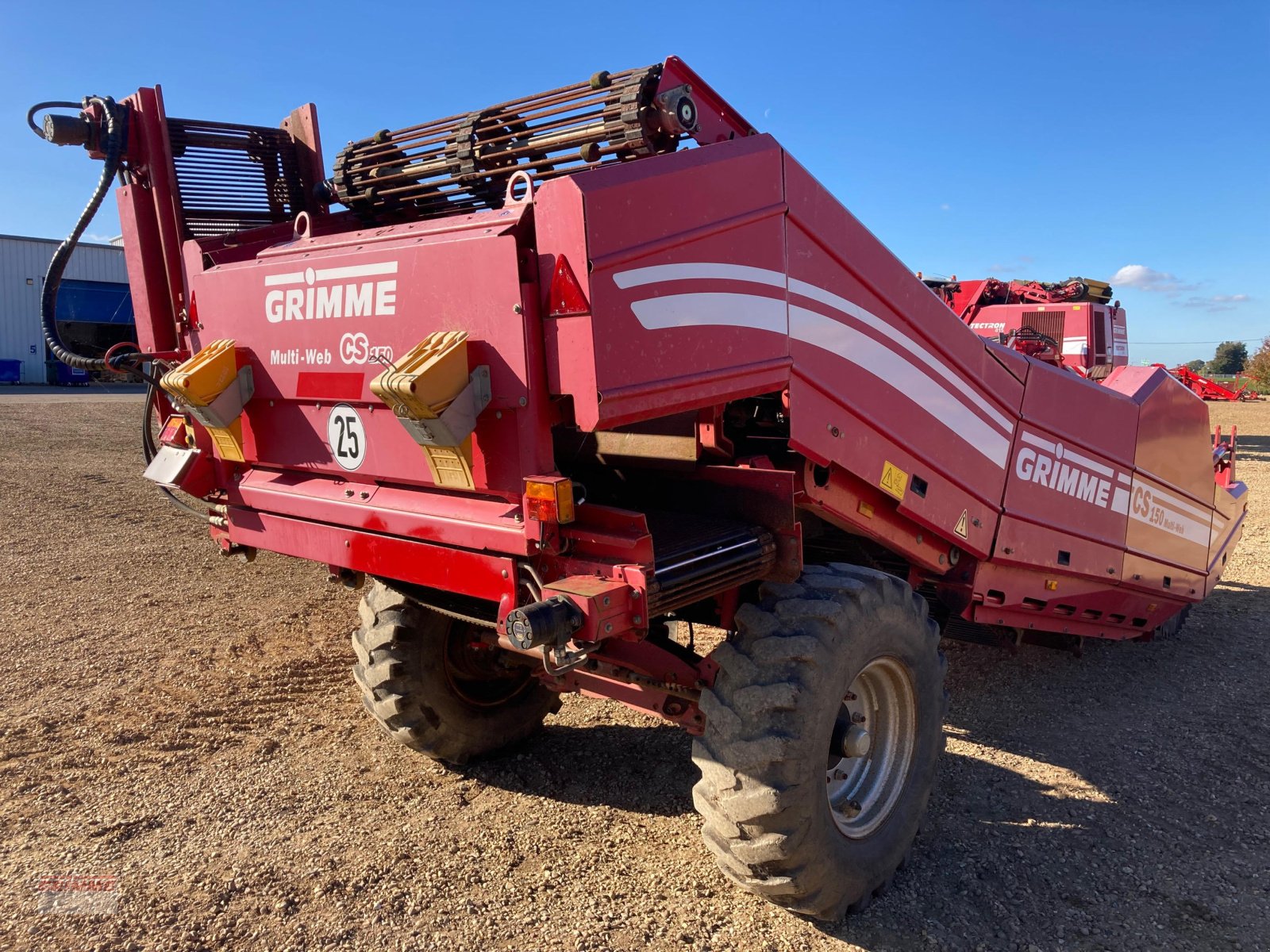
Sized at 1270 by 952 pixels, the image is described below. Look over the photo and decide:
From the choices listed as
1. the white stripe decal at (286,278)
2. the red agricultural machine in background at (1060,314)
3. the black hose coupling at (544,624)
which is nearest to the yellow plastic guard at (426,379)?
the black hose coupling at (544,624)

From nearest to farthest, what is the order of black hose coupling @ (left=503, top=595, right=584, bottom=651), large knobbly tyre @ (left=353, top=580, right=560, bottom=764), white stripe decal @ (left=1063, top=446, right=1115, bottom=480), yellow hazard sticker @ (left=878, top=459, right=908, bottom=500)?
black hose coupling @ (left=503, top=595, right=584, bottom=651)
yellow hazard sticker @ (left=878, top=459, right=908, bottom=500)
large knobbly tyre @ (left=353, top=580, right=560, bottom=764)
white stripe decal @ (left=1063, top=446, right=1115, bottom=480)

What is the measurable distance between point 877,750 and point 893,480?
1.05 m

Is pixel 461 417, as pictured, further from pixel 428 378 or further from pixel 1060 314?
pixel 1060 314

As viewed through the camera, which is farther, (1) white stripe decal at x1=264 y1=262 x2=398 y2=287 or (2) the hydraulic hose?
(2) the hydraulic hose

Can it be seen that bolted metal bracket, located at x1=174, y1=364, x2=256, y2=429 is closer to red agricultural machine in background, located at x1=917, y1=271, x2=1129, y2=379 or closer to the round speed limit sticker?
the round speed limit sticker

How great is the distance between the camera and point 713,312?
279 centimetres

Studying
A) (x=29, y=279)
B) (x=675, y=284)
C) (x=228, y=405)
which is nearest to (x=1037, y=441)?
(x=675, y=284)

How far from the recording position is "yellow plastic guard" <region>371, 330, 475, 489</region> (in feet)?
8.45

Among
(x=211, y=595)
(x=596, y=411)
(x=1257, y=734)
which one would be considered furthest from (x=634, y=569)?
(x=211, y=595)

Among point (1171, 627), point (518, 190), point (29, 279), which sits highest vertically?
point (29, 279)

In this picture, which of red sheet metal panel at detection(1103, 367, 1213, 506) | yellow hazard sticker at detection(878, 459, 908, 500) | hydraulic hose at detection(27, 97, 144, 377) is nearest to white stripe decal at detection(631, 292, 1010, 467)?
yellow hazard sticker at detection(878, 459, 908, 500)

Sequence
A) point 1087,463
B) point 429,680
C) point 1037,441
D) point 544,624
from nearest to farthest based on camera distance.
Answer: point 544,624
point 429,680
point 1037,441
point 1087,463

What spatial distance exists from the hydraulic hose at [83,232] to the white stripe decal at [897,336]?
2834mm

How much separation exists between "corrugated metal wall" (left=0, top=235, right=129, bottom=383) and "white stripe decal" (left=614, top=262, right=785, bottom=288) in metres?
34.5
